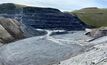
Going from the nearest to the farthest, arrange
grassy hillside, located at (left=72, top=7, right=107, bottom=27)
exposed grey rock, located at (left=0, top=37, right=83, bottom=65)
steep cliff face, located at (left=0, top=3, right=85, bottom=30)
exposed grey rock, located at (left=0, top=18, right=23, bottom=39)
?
exposed grey rock, located at (left=0, top=37, right=83, bottom=65)
exposed grey rock, located at (left=0, top=18, right=23, bottom=39)
steep cliff face, located at (left=0, top=3, right=85, bottom=30)
grassy hillside, located at (left=72, top=7, right=107, bottom=27)

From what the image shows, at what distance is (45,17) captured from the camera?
86.5 meters

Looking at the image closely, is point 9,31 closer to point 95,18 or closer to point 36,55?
point 36,55

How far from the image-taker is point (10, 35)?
49844 mm

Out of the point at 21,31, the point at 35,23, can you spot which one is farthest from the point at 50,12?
the point at 21,31

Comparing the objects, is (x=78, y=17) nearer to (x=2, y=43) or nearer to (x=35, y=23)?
(x=35, y=23)

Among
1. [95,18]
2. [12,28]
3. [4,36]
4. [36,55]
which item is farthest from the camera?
[95,18]

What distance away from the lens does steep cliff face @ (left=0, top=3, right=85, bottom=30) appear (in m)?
82.8

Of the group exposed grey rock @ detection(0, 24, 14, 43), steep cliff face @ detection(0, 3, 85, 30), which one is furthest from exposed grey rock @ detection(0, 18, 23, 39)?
steep cliff face @ detection(0, 3, 85, 30)

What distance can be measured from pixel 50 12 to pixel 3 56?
192 ft

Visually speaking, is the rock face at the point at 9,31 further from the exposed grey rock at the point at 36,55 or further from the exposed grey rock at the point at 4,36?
the exposed grey rock at the point at 36,55

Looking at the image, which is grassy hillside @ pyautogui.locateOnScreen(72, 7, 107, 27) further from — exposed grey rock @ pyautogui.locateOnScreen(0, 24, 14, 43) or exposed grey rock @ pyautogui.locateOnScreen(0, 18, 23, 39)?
exposed grey rock @ pyautogui.locateOnScreen(0, 24, 14, 43)

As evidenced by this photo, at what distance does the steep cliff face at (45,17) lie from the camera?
82750 millimetres

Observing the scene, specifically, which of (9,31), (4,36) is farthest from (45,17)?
(4,36)

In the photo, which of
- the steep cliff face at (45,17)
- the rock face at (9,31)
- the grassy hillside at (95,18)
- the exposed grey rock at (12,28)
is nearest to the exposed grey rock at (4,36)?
the rock face at (9,31)
